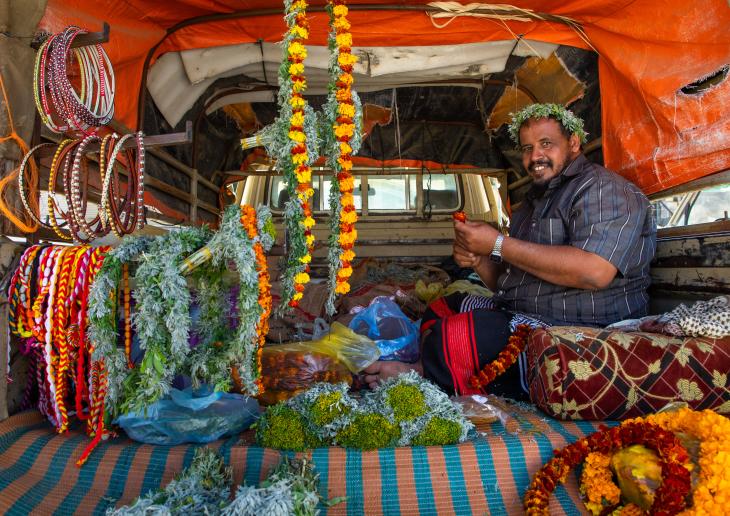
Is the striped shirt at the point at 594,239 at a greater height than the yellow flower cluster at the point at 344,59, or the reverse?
the yellow flower cluster at the point at 344,59

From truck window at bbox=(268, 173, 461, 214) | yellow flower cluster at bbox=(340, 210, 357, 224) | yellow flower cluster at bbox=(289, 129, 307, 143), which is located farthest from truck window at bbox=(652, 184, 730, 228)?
truck window at bbox=(268, 173, 461, 214)

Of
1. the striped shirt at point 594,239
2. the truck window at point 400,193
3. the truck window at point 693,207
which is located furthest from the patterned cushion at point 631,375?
the truck window at point 400,193

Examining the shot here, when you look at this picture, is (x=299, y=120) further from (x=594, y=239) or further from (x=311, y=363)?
(x=594, y=239)

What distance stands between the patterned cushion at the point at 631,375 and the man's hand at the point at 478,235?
69cm

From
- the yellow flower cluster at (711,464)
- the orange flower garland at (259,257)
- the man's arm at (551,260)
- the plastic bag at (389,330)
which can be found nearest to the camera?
the yellow flower cluster at (711,464)

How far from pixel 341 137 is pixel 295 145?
23 centimetres

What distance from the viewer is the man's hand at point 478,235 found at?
238 cm

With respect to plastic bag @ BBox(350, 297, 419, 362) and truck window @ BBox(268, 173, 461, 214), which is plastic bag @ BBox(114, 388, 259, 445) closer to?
plastic bag @ BBox(350, 297, 419, 362)

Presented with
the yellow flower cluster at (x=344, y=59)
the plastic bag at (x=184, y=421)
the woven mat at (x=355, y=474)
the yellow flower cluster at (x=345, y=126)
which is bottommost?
the woven mat at (x=355, y=474)

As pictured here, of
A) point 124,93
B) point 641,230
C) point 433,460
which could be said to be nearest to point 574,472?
point 433,460

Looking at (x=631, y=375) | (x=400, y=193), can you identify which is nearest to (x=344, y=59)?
(x=631, y=375)

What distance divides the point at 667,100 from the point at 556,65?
3.32 ft

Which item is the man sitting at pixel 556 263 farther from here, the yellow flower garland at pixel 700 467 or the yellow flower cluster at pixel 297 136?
the yellow flower cluster at pixel 297 136

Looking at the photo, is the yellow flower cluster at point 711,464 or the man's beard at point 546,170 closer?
the yellow flower cluster at point 711,464
